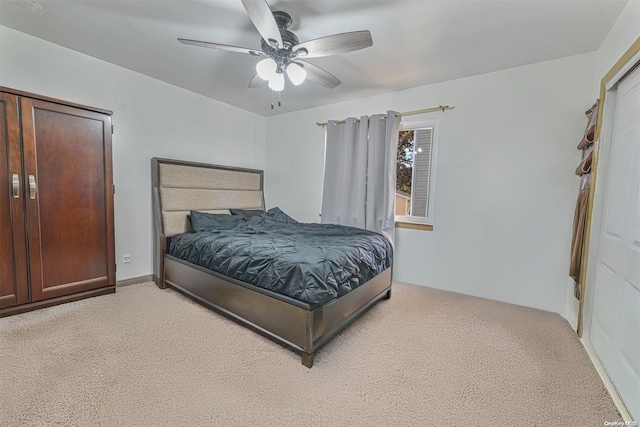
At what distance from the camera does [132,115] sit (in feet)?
9.88

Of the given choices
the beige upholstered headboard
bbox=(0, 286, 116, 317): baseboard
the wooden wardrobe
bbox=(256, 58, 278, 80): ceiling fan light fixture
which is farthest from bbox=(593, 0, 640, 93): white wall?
bbox=(0, 286, 116, 317): baseboard

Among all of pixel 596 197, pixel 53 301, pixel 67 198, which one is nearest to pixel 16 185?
pixel 67 198

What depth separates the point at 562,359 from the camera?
1844mm

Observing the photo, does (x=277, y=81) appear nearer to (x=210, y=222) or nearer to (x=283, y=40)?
(x=283, y=40)

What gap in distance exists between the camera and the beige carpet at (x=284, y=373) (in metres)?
1.35

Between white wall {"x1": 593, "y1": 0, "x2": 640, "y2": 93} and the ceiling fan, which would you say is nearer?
the ceiling fan

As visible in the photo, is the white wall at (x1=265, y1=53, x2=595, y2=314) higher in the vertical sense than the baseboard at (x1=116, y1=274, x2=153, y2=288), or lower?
higher

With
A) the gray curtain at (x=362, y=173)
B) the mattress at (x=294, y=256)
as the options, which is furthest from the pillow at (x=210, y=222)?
the gray curtain at (x=362, y=173)

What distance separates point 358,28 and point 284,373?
2564 mm

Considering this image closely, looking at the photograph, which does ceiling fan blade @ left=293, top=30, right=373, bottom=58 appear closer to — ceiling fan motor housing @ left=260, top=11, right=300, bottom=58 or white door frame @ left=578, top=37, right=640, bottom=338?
ceiling fan motor housing @ left=260, top=11, right=300, bottom=58

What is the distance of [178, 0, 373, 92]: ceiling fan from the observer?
155 centimetres

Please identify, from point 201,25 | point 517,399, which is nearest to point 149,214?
point 201,25

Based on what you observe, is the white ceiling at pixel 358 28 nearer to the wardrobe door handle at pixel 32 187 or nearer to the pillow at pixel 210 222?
the wardrobe door handle at pixel 32 187

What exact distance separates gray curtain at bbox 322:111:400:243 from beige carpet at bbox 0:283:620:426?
1.33 metres
